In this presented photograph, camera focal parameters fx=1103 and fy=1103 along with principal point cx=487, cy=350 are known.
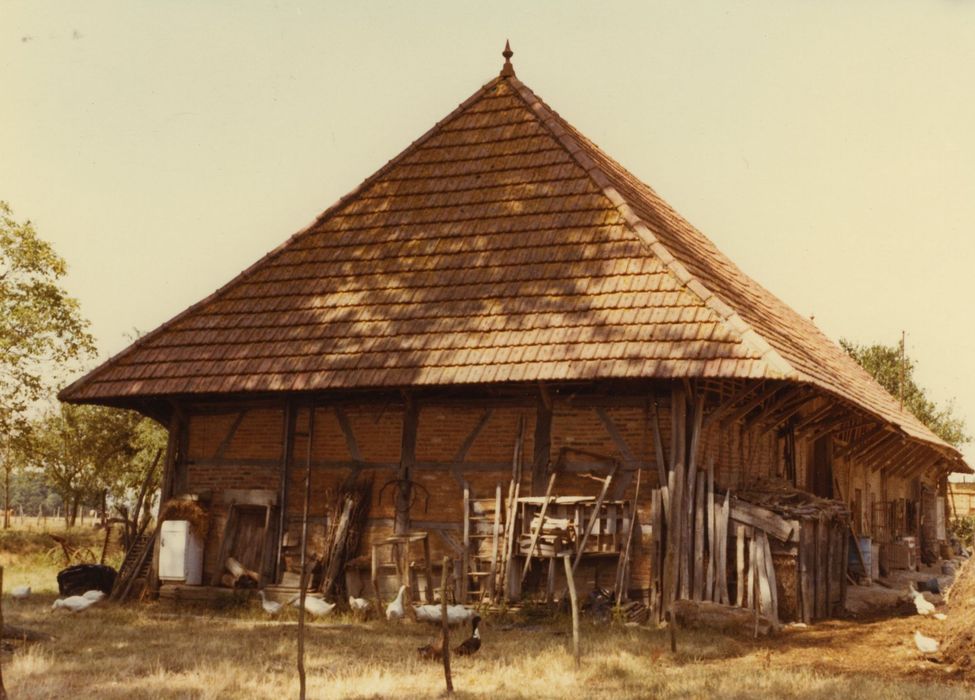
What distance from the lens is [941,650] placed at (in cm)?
1100

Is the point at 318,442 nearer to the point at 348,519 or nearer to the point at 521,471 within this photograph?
the point at 348,519

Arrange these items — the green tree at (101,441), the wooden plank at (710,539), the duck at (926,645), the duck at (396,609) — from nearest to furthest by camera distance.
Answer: the duck at (926,645), the wooden plank at (710,539), the duck at (396,609), the green tree at (101,441)

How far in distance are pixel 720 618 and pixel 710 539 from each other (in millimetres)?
1062

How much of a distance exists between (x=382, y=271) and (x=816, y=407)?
762cm

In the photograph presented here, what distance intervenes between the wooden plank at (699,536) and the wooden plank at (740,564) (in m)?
0.43

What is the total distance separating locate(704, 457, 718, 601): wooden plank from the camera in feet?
44.0

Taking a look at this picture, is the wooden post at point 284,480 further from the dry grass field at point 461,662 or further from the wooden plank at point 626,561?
the wooden plank at point 626,561

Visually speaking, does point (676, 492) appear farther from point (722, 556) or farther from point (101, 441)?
point (101, 441)

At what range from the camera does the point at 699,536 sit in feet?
44.5

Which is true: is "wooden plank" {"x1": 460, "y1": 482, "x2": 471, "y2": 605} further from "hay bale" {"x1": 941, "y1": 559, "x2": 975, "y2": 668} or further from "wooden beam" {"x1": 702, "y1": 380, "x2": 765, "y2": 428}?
"hay bale" {"x1": 941, "y1": 559, "x2": 975, "y2": 668}

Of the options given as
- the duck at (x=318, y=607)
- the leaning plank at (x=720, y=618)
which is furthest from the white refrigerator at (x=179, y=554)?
the leaning plank at (x=720, y=618)

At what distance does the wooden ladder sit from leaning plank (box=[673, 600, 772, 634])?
2.52 meters

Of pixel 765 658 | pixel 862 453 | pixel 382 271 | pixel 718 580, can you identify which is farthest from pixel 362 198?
pixel 862 453

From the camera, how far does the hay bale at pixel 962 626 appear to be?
34.8 feet
